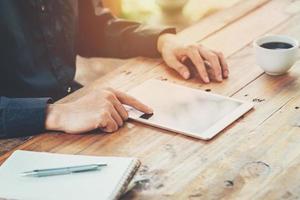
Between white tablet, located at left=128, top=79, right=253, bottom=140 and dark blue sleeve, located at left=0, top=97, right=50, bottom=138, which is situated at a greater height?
dark blue sleeve, located at left=0, top=97, right=50, bottom=138

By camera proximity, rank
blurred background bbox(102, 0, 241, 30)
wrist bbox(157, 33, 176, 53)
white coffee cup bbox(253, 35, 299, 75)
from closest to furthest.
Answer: white coffee cup bbox(253, 35, 299, 75) < wrist bbox(157, 33, 176, 53) < blurred background bbox(102, 0, 241, 30)

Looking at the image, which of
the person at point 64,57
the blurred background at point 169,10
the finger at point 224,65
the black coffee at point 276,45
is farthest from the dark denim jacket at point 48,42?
the blurred background at point 169,10

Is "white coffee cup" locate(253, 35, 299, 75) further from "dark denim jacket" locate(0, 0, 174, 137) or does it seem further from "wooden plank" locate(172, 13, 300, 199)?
"dark denim jacket" locate(0, 0, 174, 137)

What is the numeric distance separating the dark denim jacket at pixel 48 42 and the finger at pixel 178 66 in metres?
0.10

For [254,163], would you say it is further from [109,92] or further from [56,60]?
[56,60]

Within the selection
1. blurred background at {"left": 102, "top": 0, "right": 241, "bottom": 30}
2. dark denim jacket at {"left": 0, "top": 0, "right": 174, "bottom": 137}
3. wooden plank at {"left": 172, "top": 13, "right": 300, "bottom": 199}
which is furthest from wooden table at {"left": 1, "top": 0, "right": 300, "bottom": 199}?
blurred background at {"left": 102, "top": 0, "right": 241, "bottom": 30}

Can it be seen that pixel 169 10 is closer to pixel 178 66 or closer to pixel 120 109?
pixel 178 66

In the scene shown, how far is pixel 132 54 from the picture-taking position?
71.2 inches

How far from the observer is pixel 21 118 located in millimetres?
1341

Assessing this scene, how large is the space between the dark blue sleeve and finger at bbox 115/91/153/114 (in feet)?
0.58

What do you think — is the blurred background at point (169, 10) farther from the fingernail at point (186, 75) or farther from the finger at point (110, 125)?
the finger at point (110, 125)

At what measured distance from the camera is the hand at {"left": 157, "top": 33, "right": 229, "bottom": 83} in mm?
1559

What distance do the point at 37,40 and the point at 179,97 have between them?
0.49 metres

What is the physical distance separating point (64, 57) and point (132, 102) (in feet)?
1.75
